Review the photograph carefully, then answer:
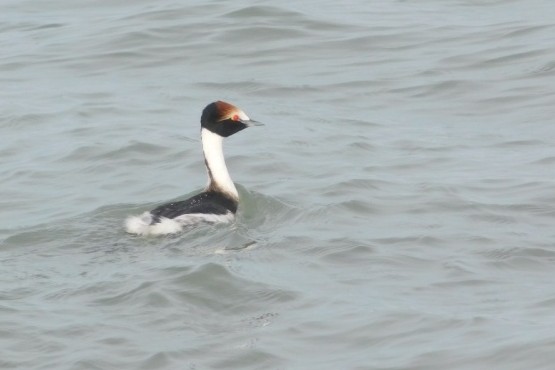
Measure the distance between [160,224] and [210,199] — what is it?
938 millimetres

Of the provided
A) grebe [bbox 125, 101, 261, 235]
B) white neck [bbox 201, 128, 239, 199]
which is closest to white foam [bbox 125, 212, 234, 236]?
grebe [bbox 125, 101, 261, 235]

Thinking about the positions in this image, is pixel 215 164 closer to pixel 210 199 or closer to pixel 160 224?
pixel 210 199

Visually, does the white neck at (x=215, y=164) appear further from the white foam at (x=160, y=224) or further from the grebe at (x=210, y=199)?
the white foam at (x=160, y=224)

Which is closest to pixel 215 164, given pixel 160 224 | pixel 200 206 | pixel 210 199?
pixel 210 199

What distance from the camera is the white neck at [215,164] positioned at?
40.0ft

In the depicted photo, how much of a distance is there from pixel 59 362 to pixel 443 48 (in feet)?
31.7

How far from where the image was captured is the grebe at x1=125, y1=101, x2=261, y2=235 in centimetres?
1115

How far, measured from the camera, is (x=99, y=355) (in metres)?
8.53

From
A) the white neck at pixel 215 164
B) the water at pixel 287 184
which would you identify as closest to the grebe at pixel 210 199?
the white neck at pixel 215 164

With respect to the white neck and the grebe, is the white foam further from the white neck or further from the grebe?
the white neck

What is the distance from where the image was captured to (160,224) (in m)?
Result: 11.1

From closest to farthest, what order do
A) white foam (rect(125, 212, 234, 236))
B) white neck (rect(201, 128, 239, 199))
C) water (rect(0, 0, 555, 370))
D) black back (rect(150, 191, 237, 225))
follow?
1. water (rect(0, 0, 555, 370))
2. white foam (rect(125, 212, 234, 236))
3. black back (rect(150, 191, 237, 225))
4. white neck (rect(201, 128, 239, 199))

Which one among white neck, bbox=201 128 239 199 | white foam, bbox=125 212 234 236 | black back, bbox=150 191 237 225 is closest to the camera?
white foam, bbox=125 212 234 236

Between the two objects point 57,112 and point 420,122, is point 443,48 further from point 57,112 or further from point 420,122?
point 57,112
